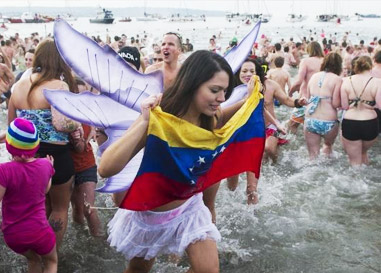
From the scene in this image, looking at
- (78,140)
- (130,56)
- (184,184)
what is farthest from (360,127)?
(184,184)

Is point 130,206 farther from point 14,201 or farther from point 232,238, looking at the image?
point 232,238

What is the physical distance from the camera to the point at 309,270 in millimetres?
4012

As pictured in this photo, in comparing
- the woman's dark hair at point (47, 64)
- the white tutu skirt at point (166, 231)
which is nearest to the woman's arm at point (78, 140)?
the woman's dark hair at point (47, 64)

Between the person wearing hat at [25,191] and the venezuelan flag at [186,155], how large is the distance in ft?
2.84

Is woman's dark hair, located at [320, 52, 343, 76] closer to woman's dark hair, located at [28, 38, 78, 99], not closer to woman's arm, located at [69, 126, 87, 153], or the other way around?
woman's arm, located at [69, 126, 87, 153]

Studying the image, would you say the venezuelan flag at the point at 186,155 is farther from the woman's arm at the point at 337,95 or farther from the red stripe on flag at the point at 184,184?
the woman's arm at the point at 337,95

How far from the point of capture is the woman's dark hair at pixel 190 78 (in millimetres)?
2539

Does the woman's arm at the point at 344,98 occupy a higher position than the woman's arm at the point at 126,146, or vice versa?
the woman's arm at the point at 126,146

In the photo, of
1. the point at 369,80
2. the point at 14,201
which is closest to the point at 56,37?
the point at 14,201

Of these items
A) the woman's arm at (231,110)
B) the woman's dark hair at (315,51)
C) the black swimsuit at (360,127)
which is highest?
the woman's arm at (231,110)

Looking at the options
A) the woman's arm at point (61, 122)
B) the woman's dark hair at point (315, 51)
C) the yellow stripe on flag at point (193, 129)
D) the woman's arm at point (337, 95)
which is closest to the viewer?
the yellow stripe on flag at point (193, 129)

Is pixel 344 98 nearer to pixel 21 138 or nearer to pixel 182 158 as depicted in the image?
pixel 182 158

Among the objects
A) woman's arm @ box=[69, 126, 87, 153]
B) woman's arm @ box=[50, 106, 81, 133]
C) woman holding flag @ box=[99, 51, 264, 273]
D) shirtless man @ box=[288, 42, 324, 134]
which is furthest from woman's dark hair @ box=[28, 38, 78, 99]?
shirtless man @ box=[288, 42, 324, 134]

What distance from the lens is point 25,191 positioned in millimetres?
3020
